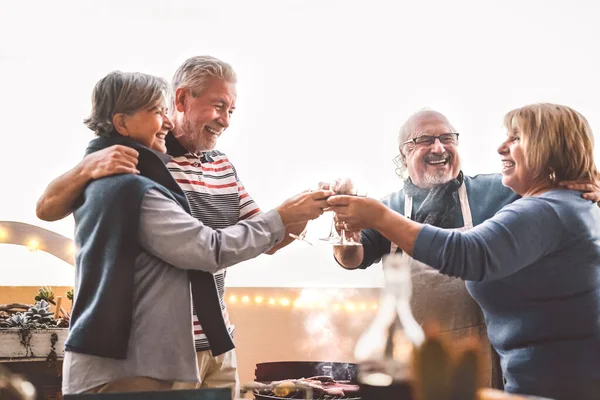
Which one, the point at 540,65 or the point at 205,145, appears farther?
the point at 540,65

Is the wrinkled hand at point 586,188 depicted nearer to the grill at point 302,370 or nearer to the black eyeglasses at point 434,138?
the black eyeglasses at point 434,138

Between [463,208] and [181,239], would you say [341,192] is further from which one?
[463,208]

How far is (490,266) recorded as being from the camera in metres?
1.75

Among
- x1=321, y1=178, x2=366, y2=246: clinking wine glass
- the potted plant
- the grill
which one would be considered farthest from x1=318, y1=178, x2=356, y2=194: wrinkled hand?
the potted plant

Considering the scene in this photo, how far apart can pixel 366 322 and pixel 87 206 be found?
241 centimetres

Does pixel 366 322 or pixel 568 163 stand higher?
pixel 568 163

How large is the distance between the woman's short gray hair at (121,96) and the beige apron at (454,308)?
1128 millimetres

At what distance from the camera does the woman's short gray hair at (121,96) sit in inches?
77.9

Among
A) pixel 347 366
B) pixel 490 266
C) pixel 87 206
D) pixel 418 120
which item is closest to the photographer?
pixel 490 266

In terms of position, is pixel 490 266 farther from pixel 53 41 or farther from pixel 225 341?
pixel 53 41

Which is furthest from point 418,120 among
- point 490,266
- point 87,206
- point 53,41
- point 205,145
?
point 53,41

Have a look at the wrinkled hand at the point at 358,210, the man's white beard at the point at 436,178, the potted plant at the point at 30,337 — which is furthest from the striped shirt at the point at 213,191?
the potted plant at the point at 30,337

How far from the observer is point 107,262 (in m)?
1.82

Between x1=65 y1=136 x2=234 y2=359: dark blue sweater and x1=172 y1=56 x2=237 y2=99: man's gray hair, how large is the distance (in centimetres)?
53
